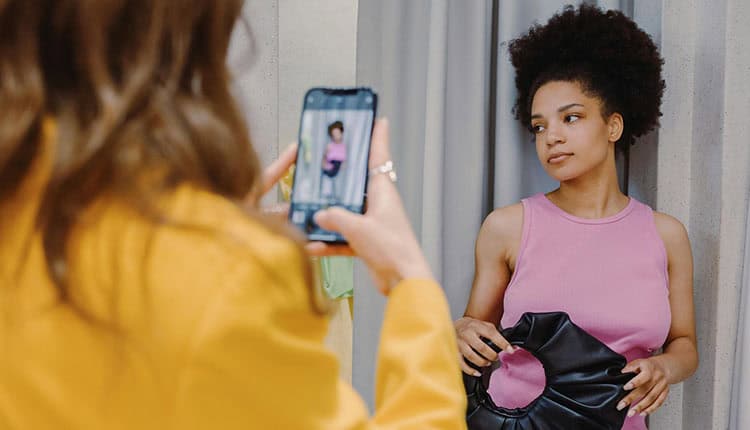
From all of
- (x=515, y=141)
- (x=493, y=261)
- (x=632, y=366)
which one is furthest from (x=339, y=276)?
(x=632, y=366)

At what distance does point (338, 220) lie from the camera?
0.62 m

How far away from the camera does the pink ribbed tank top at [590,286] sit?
131 cm

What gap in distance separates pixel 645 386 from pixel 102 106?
1.11 m

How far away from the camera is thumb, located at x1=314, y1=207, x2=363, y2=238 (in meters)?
0.62

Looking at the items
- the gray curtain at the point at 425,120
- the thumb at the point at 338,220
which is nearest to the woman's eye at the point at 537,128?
the gray curtain at the point at 425,120

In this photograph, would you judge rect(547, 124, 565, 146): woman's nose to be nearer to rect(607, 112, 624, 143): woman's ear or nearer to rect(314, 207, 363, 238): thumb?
rect(607, 112, 624, 143): woman's ear

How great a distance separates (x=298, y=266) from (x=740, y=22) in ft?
4.36

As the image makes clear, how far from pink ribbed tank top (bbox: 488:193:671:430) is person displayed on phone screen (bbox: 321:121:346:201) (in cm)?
73

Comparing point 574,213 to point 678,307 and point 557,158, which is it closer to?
point 557,158

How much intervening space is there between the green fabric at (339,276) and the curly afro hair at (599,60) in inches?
18.4

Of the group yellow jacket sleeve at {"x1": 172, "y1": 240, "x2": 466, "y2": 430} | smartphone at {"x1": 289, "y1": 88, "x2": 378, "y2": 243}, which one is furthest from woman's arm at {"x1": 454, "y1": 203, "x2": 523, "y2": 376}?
yellow jacket sleeve at {"x1": 172, "y1": 240, "x2": 466, "y2": 430}

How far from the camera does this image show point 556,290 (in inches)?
52.2

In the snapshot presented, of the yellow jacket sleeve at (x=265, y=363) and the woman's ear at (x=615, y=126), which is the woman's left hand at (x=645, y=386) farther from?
the yellow jacket sleeve at (x=265, y=363)

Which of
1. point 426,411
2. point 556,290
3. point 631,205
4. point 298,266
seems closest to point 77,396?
point 298,266
